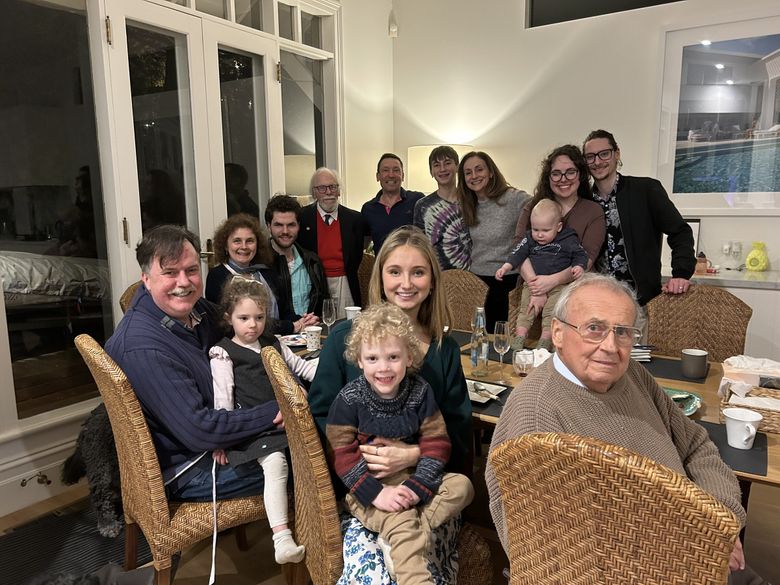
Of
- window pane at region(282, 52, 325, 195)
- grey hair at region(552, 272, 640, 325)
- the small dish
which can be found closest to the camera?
grey hair at region(552, 272, 640, 325)

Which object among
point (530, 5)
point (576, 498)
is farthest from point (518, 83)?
point (576, 498)

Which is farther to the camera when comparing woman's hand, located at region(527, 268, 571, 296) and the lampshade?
the lampshade

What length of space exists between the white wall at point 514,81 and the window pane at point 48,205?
2310 mm

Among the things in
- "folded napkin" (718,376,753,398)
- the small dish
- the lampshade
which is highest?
the lampshade

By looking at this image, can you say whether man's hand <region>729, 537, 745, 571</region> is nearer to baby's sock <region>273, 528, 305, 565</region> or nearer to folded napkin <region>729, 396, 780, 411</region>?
folded napkin <region>729, 396, 780, 411</region>

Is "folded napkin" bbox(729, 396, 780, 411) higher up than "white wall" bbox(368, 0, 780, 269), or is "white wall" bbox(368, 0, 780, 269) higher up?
"white wall" bbox(368, 0, 780, 269)

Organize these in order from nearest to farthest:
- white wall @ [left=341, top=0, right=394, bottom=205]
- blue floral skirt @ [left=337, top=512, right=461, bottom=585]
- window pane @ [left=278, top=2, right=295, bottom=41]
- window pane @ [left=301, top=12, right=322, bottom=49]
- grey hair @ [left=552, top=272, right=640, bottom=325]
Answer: grey hair @ [left=552, top=272, right=640, bottom=325] → blue floral skirt @ [left=337, top=512, right=461, bottom=585] → window pane @ [left=278, top=2, right=295, bottom=41] → window pane @ [left=301, top=12, right=322, bottom=49] → white wall @ [left=341, top=0, right=394, bottom=205]

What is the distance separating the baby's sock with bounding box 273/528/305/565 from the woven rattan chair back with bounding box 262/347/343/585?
0.09 metres

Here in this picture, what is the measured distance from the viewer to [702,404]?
180cm

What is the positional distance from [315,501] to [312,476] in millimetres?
84

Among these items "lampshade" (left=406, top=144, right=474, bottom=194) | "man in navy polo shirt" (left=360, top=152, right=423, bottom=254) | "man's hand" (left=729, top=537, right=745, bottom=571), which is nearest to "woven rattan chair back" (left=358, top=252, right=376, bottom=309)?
"man in navy polo shirt" (left=360, top=152, right=423, bottom=254)

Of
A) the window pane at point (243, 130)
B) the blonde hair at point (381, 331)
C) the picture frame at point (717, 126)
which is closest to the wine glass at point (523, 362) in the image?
the blonde hair at point (381, 331)

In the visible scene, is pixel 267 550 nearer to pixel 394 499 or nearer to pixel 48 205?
pixel 394 499

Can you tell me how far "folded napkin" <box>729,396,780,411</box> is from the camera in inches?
65.2
